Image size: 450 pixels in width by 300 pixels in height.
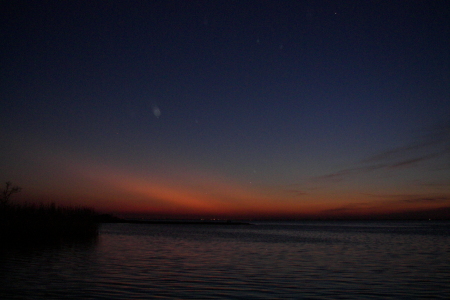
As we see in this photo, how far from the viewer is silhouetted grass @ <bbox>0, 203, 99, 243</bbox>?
41.7 metres

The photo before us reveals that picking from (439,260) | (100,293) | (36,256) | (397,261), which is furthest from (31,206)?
(439,260)

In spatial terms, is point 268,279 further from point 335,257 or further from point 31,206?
point 31,206

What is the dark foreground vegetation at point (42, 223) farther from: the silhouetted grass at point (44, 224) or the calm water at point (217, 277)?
the calm water at point (217, 277)

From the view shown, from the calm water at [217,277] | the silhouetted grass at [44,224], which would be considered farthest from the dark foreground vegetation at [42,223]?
the calm water at [217,277]

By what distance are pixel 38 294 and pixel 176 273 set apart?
8527mm

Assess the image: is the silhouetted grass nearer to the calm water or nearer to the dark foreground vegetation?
the dark foreground vegetation

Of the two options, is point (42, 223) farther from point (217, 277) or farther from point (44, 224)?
point (217, 277)

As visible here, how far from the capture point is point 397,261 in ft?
97.3

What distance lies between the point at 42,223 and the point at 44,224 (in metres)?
0.31

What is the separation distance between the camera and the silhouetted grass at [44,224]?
41656 mm

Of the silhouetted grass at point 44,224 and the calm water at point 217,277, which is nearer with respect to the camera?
the calm water at point 217,277

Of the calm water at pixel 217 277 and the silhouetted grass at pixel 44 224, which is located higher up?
the silhouetted grass at pixel 44 224

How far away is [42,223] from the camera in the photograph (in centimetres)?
4544

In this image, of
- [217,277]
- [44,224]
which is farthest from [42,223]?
[217,277]
